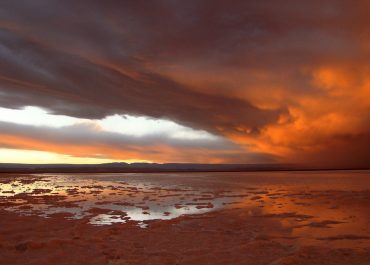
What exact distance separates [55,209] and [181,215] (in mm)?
6761

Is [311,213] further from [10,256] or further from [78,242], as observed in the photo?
[10,256]

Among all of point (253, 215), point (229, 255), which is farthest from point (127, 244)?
point (253, 215)

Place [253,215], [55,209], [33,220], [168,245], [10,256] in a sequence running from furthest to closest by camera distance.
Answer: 1. [55,209]
2. [253,215]
3. [33,220]
4. [168,245]
5. [10,256]

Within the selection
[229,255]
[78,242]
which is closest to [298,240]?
[229,255]

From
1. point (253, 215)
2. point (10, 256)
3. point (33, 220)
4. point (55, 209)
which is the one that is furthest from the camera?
point (55, 209)

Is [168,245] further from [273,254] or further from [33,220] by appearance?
[33,220]

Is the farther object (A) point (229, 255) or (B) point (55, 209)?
(B) point (55, 209)

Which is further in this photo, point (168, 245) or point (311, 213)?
point (311, 213)

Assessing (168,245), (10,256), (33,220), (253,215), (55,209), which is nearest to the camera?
(10,256)

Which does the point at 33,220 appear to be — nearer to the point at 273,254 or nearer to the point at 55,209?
the point at 55,209

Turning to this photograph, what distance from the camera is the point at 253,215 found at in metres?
14.7

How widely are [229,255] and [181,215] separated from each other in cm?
650

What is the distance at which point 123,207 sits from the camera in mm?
17375

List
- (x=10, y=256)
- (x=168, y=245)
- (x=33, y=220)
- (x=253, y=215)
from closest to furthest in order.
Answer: (x=10, y=256), (x=168, y=245), (x=33, y=220), (x=253, y=215)
